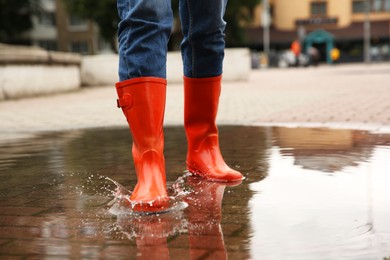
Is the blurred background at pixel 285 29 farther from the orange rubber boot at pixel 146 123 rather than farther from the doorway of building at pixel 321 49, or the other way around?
the orange rubber boot at pixel 146 123

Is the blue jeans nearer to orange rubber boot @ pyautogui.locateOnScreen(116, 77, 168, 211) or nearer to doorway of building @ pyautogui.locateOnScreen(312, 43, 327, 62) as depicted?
orange rubber boot @ pyautogui.locateOnScreen(116, 77, 168, 211)

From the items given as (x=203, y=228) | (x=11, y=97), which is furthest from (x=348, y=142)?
(x=11, y=97)

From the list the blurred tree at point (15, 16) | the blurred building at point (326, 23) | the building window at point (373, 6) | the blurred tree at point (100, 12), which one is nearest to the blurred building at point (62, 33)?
the blurred tree at point (15, 16)

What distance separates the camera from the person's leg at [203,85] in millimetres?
3041

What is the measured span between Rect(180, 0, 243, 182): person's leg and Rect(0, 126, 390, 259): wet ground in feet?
0.36

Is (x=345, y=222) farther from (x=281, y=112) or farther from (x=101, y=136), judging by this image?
(x=281, y=112)

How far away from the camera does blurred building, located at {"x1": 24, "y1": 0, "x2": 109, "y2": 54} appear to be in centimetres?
6156

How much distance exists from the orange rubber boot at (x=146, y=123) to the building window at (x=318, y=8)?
188ft

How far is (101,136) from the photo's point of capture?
5.45 metres

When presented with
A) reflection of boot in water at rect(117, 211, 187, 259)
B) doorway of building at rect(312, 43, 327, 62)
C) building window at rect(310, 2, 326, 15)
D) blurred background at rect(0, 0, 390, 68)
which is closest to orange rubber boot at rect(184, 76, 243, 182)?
reflection of boot in water at rect(117, 211, 187, 259)

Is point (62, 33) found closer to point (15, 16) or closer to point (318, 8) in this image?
point (15, 16)

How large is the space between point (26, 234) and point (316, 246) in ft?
2.89

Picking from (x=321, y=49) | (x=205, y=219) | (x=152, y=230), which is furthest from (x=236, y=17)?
(x=152, y=230)

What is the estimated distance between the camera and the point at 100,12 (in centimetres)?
→ 3928
